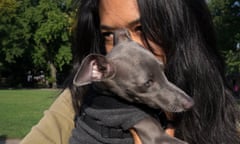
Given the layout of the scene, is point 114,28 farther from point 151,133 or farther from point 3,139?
point 3,139

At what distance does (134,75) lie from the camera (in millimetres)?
2607

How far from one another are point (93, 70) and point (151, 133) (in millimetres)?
487

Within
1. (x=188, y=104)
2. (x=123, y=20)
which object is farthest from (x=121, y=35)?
(x=188, y=104)

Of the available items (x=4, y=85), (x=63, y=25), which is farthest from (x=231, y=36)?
(x=4, y=85)

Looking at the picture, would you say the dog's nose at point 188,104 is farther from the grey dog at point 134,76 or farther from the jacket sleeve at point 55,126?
the jacket sleeve at point 55,126

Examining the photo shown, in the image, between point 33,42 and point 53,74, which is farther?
point 33,42

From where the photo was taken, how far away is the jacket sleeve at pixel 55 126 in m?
2.34

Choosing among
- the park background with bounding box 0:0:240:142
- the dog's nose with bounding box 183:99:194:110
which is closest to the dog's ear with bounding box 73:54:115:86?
the dog's nose with bounding box 183:99:194:110

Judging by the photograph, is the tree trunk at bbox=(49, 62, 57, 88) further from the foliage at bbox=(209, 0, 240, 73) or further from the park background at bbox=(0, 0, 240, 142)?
the foliage at bbox=(209, 0, 240, 73)

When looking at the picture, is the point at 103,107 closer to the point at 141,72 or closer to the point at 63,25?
the point at 141,72

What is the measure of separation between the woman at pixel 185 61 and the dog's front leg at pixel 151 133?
0.81ft

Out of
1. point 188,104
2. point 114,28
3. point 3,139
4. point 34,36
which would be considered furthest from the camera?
point 34,36

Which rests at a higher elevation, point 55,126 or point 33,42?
point 55,126

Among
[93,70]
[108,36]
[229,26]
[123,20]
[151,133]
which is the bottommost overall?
[229,26]
